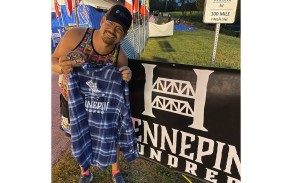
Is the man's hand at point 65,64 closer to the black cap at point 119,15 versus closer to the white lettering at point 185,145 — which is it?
the black cap at point 119,15

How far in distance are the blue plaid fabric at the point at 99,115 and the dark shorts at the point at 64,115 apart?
172mm

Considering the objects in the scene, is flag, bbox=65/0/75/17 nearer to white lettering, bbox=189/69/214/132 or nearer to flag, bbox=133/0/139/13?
flag, bbox=133/0/139/13

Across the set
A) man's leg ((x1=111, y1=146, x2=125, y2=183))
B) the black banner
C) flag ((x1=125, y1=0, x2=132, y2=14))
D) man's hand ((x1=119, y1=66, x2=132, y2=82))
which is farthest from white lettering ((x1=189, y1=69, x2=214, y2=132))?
man's leg ((x1=111, y1=146, x2=125, y2=183))

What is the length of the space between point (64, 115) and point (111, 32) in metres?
0.66

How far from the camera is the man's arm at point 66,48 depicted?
119 centimetres

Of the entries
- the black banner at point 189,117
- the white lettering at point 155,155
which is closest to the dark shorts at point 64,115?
the black banner at point 189,117

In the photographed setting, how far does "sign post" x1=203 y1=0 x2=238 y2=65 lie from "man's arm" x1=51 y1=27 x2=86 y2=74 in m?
0.65

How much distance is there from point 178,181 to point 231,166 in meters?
0.40

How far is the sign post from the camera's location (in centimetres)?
100

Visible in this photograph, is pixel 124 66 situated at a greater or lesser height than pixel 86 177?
greater

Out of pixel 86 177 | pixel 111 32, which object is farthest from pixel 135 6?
pixel 86 177

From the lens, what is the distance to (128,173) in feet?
5.02

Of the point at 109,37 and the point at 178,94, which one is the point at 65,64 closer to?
the point at 109,37

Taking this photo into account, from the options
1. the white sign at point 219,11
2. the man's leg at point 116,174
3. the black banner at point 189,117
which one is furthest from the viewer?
the man's leg at point 116,174
